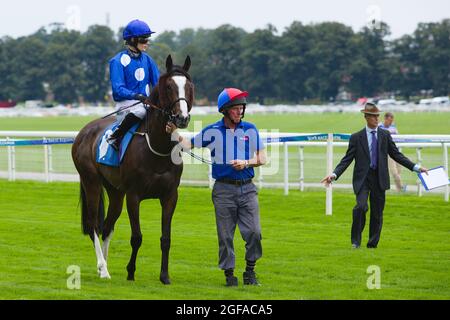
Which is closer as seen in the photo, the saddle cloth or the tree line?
the saddle cloth

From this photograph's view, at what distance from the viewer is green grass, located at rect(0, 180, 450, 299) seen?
746 centimetres

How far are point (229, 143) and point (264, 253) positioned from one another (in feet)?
7.84

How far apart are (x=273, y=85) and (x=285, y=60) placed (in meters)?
2.74

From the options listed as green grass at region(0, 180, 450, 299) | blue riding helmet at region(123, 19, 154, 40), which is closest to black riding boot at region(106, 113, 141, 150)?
blue riding helmet at region(123, 19, 154, 40)

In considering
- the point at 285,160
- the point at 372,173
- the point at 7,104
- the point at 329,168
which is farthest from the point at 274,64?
the point at 372,173

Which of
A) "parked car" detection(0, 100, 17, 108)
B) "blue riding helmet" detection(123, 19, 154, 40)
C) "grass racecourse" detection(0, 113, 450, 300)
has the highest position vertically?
"blue riding helmet" detection(123, 19, 154, 40)

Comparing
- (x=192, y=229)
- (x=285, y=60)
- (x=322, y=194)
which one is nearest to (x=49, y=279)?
(x=192, y=229)

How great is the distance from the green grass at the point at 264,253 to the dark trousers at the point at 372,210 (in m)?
0.16

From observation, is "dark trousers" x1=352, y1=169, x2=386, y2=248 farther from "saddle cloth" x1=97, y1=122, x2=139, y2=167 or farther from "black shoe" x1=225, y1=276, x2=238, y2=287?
"saddle cloth" x1=97, y1=122, x2=139, y2=167

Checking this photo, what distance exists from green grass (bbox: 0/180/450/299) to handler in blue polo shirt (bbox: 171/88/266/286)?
0.30m

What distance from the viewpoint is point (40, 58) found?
95.4 meters

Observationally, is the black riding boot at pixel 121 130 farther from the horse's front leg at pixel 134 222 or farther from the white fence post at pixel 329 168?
the white fence post at pixel 329 168

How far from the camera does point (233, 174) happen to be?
25.0 feet

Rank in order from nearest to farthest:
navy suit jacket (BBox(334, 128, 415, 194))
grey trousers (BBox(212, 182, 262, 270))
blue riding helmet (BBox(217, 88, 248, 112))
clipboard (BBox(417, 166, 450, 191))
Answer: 1. blue riding helmet (BBox(217, 88, 248, 112))
2. grey trousers (BBox(212, 182, 262, 270))
3. clipboard (BBox(417, 166, 450, 191))
4. navy suit jacket (BBox(334, 128, 415, 194))
